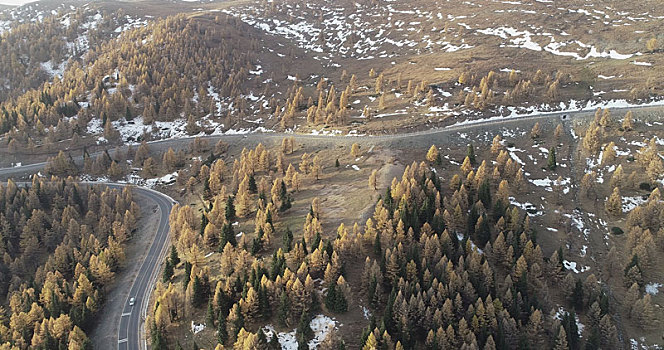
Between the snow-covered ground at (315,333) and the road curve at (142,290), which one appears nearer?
the snow-covered ground at (315,333)

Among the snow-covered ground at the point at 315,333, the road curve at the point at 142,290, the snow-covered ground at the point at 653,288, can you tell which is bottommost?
the road curve at the point at 142,290

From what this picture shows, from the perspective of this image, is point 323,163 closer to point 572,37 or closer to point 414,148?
point 414,148

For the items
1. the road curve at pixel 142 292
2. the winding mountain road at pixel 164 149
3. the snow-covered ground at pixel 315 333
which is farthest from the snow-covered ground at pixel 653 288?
the road curve at pixel 142 292

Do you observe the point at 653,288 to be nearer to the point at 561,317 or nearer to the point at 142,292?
the point at 561,317

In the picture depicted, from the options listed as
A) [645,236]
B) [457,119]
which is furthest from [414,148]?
[645,236]

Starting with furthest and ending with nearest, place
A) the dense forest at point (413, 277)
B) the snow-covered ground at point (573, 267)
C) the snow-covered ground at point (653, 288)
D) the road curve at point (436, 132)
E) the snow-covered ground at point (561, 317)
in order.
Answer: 1. the road curve at point (436, 132)
2. the snow-covered ground at point (573, 267)
3. the snow-covered ground at point (653, 288)
4. the snow-covered ground at point (561, 317)
5. the dense forest at point (413, 277)

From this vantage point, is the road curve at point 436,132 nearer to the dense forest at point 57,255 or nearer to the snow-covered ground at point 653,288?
the dense forest at point 57,255
